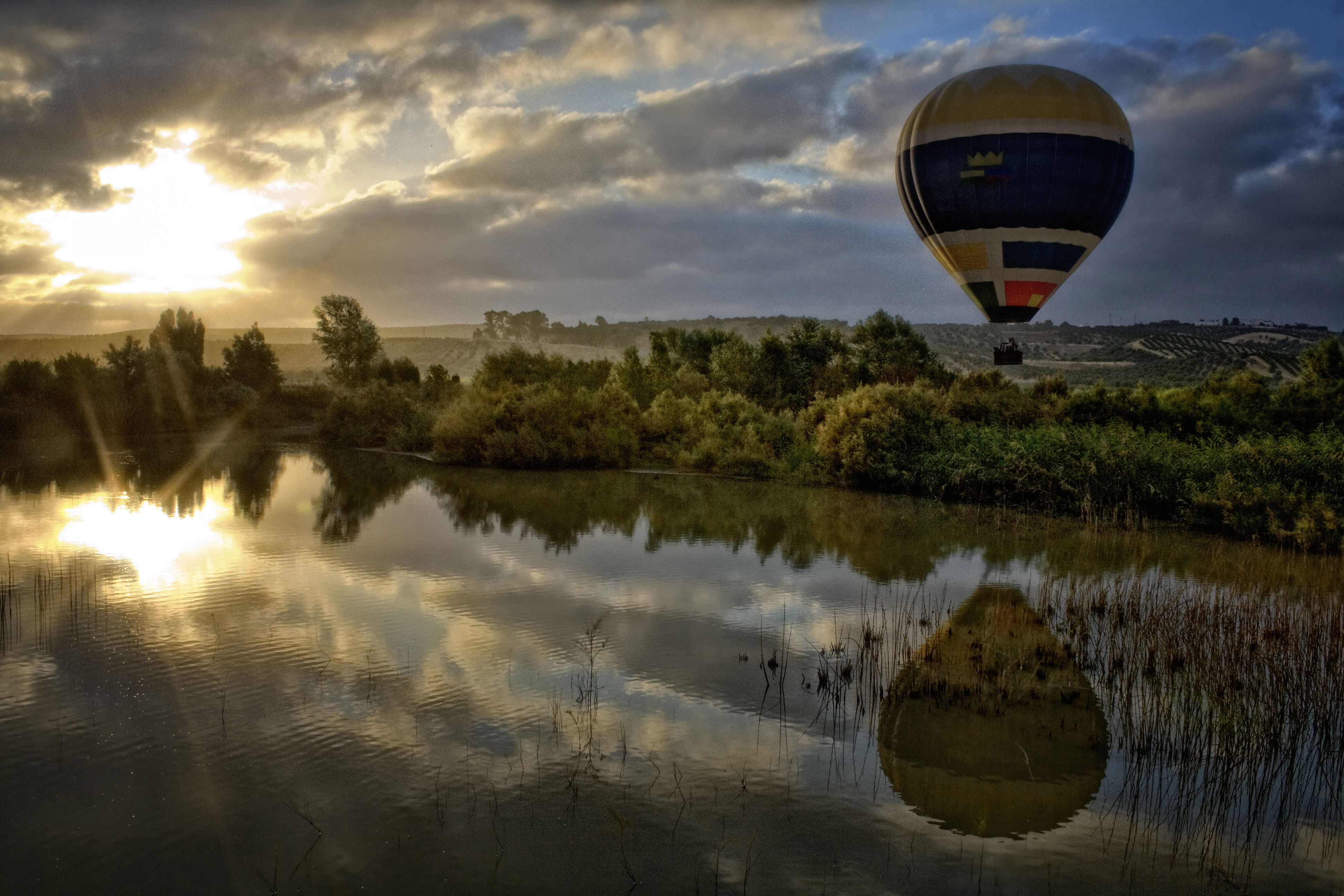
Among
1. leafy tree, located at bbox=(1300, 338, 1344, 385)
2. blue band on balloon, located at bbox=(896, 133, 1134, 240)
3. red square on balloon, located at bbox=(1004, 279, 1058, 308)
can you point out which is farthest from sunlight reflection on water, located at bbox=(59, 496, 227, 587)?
leafy tree, located at bbox=(1300, 338, 1344, 385)

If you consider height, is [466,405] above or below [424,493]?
above

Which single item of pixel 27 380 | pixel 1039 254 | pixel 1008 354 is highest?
pixel 1039 254

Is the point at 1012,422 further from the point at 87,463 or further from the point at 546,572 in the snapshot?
the point at 87,463

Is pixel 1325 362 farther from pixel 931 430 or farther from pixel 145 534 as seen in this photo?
pixel 145 534

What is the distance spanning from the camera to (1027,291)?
23297 mm

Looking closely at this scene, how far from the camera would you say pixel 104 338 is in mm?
141250

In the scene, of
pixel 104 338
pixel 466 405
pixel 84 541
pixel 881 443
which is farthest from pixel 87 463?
pixel 104 338

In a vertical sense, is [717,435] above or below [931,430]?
below

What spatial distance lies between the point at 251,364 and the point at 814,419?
3549 cm

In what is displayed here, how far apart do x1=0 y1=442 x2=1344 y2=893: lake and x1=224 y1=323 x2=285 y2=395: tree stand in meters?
37.3

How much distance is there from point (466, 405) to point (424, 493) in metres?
7.11

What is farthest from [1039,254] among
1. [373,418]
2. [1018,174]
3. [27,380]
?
[27,380]

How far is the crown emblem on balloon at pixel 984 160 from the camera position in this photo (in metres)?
21.7

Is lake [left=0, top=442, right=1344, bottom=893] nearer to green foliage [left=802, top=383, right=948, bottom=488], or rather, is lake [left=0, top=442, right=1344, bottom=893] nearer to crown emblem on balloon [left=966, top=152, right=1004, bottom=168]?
green foliage [left=802, top=383, right=948, bottom=488]
